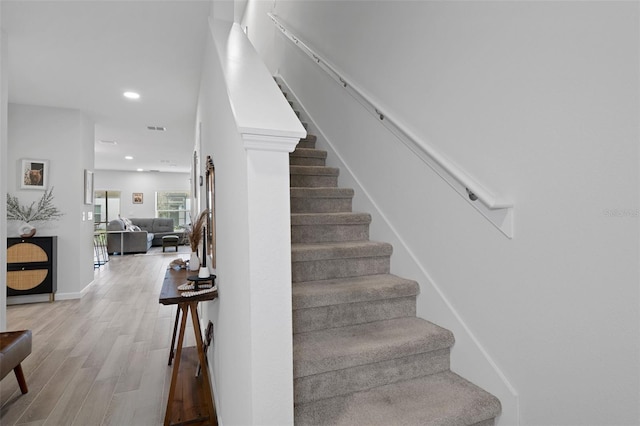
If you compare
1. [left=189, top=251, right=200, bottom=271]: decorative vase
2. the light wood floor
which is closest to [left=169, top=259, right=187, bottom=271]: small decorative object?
[left=189, top=251, right=200, bottom=271]: decorative vase

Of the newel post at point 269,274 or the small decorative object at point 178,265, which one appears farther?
the small decorative object at point 178,265

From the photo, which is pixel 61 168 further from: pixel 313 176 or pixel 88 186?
pixel 313 176

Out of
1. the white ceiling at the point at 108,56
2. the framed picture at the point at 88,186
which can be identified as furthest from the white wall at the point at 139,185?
the white ceiling at the point at 108,56

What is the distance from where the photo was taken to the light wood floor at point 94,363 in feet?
6.81

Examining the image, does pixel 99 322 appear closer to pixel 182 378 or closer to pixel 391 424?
pixel 182 378

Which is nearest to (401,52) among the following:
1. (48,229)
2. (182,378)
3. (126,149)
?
(182,378)

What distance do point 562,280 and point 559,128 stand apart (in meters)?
0.56

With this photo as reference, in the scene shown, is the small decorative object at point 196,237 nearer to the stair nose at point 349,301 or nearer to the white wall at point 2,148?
the stair nose at point 349,301

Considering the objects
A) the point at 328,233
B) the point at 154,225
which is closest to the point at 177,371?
the point at 328,233

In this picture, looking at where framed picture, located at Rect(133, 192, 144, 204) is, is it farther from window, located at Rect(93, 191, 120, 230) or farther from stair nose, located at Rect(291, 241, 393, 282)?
stair nose, located at Rect(291, 241, 393, 282)

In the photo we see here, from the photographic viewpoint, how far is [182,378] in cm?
244

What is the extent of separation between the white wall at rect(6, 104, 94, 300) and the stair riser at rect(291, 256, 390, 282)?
4.41 meters

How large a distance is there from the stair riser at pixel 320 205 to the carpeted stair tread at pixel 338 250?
1.25ft

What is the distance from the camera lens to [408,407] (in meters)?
1.38
